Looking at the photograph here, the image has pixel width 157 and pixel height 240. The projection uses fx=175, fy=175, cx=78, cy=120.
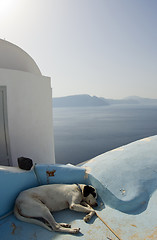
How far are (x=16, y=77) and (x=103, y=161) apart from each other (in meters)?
3.21

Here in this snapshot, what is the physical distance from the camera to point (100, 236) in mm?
2271

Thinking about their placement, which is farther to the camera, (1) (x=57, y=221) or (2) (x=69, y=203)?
(2) (x=69, y=203)

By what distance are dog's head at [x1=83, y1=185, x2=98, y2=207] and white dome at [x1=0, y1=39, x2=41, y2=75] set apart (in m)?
4.31

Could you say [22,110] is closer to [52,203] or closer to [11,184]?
[11,184]

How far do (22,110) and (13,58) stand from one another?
1.84 meters

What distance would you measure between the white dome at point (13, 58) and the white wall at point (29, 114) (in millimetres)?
842

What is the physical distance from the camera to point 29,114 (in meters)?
5.23

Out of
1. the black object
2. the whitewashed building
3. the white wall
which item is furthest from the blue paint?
the white wall

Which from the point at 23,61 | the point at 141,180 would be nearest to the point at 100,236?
the point at 141,180

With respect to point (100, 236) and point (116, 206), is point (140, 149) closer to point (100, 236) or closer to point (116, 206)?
point (116, 206)

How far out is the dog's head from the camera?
9.45 ft

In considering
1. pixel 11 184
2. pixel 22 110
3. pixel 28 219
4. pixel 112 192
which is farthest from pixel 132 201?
pixel 22 110

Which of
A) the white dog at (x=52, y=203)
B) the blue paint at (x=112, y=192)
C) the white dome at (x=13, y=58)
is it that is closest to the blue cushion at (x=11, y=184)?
the blue paint at (x=112, y=192)

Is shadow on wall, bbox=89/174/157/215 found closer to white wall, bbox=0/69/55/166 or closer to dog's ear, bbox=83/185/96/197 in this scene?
dog's ear, bbox=83/185/96/197
